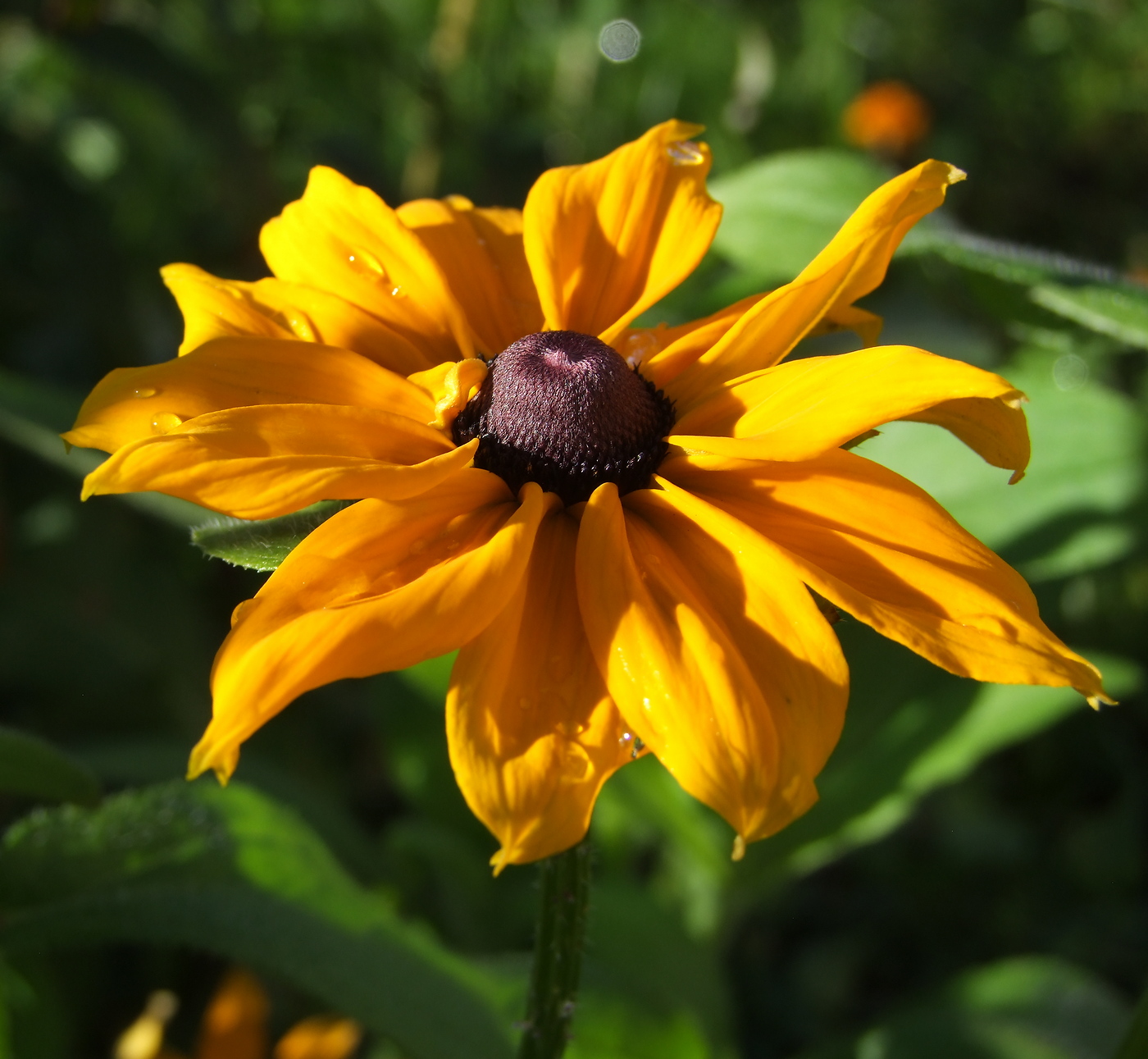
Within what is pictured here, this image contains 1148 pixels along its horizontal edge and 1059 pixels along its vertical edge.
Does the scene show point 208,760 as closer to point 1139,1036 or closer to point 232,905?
point 232,905

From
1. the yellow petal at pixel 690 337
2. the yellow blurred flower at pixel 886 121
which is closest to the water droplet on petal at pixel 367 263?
the yellow petal at pixel 690 337

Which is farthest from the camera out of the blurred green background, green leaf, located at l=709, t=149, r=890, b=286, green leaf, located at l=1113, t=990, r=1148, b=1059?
green leaf, located at l=709, t=149, r=890, b=286

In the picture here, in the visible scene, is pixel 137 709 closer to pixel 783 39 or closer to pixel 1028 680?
pixel 1028 680

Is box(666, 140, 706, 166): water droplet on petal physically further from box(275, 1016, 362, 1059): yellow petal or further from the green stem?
box(275, 1016, 362, 1059): yellow petal

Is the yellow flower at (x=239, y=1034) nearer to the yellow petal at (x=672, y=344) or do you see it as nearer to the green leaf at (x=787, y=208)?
the yellow petal at (x=672, y=344)

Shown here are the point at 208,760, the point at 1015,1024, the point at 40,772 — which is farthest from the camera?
the point at 1015,1024

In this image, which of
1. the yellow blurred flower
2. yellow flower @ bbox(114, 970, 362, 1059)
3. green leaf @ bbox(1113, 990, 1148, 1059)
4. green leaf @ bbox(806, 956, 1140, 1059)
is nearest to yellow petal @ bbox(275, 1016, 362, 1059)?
yellow flower @ bbox(114, 970, 362, 1059)

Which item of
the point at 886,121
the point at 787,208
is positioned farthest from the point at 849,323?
the point at 886,121
